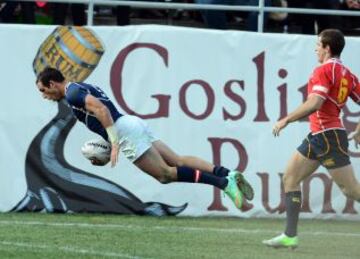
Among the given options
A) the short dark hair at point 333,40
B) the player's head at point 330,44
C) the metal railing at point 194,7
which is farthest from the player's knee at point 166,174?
the metal railing at point 194,7

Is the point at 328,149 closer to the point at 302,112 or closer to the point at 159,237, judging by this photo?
the point at 302,112

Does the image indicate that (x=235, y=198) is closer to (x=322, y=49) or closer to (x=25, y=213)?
(x=322, y=49)

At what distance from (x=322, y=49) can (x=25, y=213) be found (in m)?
3.96

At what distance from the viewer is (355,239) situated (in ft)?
36.5

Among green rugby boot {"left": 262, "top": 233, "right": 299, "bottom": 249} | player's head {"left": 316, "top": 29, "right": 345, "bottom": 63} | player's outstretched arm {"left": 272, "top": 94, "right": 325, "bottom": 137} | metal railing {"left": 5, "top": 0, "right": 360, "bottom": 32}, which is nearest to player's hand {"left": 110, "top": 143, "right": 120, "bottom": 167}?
player's outstretched arm {"left": 272, "top": 94, "right": 325, "bottom": 137}

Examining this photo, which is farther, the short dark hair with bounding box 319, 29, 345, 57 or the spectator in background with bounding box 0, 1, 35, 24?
the spectator in background with bounding box 0, 1, 35, 24

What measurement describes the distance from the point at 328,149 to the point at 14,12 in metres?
5.44

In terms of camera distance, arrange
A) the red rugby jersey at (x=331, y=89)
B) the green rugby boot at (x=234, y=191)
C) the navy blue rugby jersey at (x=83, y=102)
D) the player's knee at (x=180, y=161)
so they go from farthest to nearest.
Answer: the player's knee at (x=180, y=161)
the green rugby boot at (x=234, y=191)
the navy blue rugby jersey at (x=83, y=102)
the red rugby jersey at (x=331, y=89)

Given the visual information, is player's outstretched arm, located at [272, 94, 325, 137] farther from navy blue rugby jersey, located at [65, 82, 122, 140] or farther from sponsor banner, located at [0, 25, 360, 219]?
sponsor banner, located at [0, 25, 360, 219]

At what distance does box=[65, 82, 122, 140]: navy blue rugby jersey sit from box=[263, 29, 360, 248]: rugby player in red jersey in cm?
176

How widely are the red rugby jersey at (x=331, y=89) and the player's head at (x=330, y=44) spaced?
0.06 m

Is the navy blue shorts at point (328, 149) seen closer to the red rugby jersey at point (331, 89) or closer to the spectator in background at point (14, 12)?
the red rugby jersey at point (331, 89)

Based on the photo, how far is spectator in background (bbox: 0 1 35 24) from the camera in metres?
13.7

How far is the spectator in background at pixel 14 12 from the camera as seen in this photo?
44.8 feet
